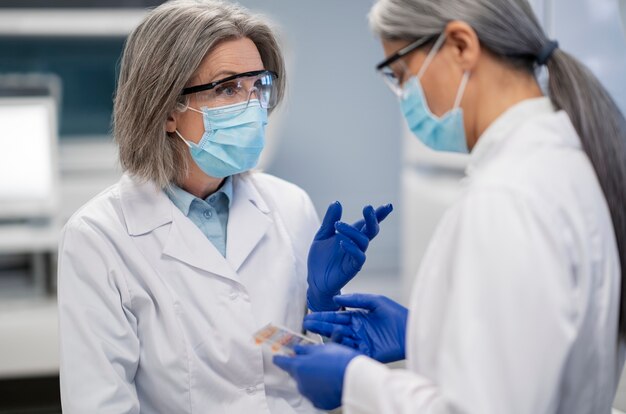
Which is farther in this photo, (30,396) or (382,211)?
(30,396)

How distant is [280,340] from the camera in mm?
1102

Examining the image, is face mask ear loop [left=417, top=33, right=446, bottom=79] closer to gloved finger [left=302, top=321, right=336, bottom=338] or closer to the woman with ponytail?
the woman with ponytail

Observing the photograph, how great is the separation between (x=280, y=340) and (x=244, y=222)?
1.16 ft

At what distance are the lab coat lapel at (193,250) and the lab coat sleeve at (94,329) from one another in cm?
11

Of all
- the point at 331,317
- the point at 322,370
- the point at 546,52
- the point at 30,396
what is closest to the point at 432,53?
the point at 546,52

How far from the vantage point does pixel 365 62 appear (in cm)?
370

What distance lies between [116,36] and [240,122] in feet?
5.48

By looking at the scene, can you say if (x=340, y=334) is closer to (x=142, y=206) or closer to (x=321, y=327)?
(x=321, y=327)

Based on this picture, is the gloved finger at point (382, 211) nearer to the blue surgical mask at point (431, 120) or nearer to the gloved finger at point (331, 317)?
the gloved finger at point (331, 317)

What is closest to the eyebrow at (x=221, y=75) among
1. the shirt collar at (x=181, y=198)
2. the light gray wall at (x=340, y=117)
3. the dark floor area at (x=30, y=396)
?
the shirt collar at (x=181, y=198)


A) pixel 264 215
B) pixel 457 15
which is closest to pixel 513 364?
pixel 457 15

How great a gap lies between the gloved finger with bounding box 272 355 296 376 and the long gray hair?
0.47 meters

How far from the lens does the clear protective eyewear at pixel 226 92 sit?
1.32 m

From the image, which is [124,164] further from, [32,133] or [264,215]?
[32,133]
